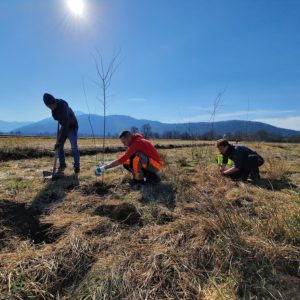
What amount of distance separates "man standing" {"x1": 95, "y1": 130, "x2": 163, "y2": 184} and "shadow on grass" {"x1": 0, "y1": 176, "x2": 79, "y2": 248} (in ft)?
3.26

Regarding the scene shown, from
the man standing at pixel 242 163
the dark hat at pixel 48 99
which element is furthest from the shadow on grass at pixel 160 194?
the dark hat at pixel 48 99

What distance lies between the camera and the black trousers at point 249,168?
19.4 ft

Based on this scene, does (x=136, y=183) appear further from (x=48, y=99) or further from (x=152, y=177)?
(x=48, y=99)

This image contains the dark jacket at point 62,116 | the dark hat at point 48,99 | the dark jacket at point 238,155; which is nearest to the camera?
the dark jacket at point 238,155

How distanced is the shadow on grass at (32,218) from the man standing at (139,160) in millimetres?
993

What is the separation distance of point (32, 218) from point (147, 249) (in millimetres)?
1698

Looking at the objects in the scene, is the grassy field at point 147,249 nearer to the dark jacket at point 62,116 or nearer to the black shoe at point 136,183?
the black shoe at point 136,183

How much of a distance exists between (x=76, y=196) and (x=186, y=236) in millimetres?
2192

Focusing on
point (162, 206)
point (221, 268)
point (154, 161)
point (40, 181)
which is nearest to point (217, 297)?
point (221, 268)

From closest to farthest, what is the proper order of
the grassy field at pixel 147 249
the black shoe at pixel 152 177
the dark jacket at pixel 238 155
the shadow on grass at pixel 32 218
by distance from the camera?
the grassy field at pixel 147 249
the shadow on grass at pixel 32 218
the black shoe at pixel 152 177
the dark jacket at pixel 238 155

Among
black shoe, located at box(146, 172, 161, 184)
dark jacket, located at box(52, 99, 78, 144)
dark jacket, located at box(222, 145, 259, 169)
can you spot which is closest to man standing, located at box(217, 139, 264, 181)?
dark jacket, located at box(222, 145, 259, 169)

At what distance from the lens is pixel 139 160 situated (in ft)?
17.7

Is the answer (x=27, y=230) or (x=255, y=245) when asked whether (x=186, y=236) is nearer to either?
(x=255, y=245)

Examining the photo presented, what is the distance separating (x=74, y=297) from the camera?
2.44 m
